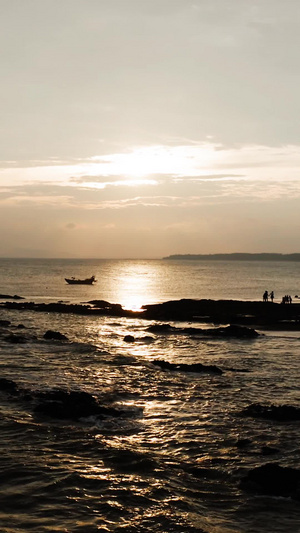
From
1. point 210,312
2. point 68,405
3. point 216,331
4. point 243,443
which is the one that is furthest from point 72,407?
point 210,312

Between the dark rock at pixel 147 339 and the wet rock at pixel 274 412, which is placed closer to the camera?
the wet rock at pixel 274 412

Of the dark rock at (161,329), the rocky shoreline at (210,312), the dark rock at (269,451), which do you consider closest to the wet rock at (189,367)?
the dark rock at (269,451)

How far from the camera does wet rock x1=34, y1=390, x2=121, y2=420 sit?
21.2m

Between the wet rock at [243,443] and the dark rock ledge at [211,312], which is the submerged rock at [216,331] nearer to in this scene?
the dark rock ledge at [211,312]

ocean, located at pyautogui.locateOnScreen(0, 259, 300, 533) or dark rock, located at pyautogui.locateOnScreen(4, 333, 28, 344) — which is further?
dark rock, located at pyautogui.locateOnScreen(4, 333, 28, 344)

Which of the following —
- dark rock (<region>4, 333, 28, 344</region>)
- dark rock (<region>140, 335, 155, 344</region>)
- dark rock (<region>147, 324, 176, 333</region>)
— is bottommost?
dark rock (<region>140, 335, 155, 344</region>)

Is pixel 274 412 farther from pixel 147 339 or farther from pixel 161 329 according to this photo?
pixel 161 329

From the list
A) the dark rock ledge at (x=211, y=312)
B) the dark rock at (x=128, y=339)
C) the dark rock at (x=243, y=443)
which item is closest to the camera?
the dark rock at (x=243, y=443)

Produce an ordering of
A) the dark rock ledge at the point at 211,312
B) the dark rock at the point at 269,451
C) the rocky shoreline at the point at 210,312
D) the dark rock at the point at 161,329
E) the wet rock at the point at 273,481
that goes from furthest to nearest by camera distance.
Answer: the dark rock ledge at the point at 211,312 → the rocky shoreline at the point at 210,312 → the dark rock at the point at 161,329 → the dark rock at the point at 269,451 → the wet rock at the point at 273,481

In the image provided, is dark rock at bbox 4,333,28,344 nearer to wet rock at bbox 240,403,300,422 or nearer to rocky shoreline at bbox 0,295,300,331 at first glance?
rocky shoreline at bbox 0,295,300,331

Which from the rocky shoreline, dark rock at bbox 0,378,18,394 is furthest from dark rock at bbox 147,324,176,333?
dark rock at bbox 0,378,18,394

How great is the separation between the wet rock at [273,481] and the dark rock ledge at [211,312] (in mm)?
40512

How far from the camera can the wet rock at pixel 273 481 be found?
14.4 m

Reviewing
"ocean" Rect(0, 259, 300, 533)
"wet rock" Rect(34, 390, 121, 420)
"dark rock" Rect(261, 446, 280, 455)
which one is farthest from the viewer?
"wet rock" Rect(34, 390, 121, 420)
